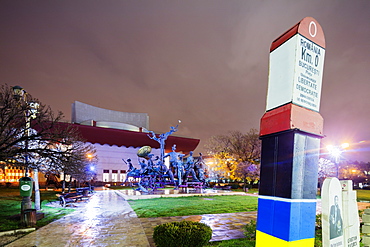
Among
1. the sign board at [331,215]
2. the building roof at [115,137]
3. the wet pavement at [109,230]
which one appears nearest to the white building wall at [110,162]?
the building roof at [115,137]

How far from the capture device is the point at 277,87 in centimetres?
339

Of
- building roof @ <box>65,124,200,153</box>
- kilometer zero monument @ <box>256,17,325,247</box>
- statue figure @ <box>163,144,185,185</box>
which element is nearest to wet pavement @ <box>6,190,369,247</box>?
kilometer zero monument @ <box>256,17,325,247</box>

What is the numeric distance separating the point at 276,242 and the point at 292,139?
4.67 ft

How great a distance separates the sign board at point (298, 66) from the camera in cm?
313

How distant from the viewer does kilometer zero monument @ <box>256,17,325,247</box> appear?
9.86 ft

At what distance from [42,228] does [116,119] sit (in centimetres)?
7155

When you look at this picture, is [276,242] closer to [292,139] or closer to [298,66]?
[292,139]

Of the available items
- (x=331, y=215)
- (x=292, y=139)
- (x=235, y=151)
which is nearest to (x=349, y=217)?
(x=331, y=215)

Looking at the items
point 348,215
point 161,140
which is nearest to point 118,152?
point 161,140

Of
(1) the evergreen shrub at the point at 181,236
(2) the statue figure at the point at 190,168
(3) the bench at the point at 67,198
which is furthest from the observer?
(2) the statue figure at the point at 190,168

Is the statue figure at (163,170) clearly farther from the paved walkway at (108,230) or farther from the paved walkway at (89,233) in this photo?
the paved walkway at (89,233)

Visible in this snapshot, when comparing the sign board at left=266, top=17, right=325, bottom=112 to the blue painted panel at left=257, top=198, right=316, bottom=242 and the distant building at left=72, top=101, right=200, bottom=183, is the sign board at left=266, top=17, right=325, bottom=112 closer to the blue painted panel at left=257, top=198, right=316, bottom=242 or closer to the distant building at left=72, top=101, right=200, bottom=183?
the blue painted panel at left=257, top=198, right=316, bottom=242

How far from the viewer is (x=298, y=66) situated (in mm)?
3129

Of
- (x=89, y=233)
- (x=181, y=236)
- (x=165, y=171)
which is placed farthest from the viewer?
(x=165, y=171)
